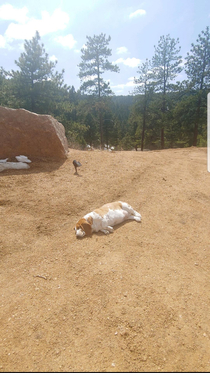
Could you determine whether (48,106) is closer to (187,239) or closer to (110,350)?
(187,239)

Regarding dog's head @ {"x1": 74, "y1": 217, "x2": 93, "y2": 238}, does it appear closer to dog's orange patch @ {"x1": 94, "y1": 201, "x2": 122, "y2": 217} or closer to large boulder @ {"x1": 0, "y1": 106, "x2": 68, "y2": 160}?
dog's orange patch @ {"x1": 94, "y1": 201, "x2": 122, "y2": 217}

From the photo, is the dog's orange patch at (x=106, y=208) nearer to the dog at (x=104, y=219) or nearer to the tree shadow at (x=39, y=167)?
the dog at (x=104, y=219)

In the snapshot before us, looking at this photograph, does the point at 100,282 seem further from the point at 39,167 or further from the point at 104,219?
the point at 39,167

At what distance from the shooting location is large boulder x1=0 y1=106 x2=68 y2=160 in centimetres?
630

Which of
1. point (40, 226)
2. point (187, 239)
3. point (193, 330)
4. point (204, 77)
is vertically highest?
point (204, 77)

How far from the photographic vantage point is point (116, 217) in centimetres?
398

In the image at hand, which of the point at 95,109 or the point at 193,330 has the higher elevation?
the point at 95,109

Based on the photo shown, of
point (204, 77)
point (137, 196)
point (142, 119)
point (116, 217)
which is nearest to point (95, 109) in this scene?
point (142, 119)

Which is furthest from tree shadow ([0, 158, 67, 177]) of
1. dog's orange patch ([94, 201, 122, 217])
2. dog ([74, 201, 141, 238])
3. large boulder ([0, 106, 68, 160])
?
dog ([74, 201, 141, 238])

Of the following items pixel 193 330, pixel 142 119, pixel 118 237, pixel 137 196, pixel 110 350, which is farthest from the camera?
pixel 142 119

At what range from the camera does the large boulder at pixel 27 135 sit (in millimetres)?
6297

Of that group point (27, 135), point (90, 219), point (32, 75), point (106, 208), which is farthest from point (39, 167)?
point (32, 75)

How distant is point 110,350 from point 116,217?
229cm

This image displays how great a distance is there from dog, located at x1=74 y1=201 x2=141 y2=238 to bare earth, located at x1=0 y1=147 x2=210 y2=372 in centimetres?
15
